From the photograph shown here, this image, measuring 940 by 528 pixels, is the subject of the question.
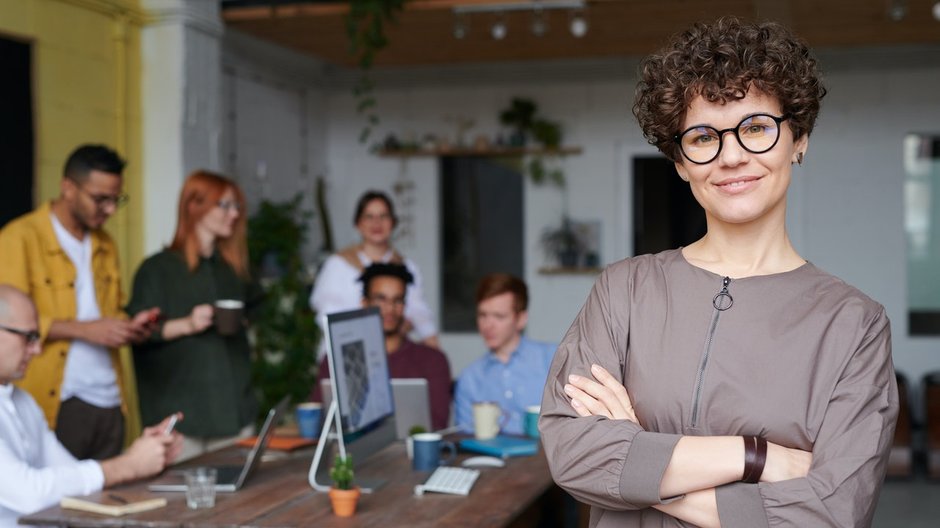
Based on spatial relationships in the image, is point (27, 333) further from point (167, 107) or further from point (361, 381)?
point (167, 107)

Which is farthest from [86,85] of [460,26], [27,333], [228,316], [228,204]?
[27,333]

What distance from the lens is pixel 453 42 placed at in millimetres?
6965

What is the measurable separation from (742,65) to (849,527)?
2.17 ft

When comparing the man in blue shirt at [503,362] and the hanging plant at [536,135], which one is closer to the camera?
the man in blue shirt at [503,362]

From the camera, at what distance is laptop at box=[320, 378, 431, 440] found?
3480 millimetres

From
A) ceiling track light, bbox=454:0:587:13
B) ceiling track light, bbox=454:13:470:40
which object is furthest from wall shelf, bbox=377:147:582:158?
ceiling track light, bbox=454:0:587:13

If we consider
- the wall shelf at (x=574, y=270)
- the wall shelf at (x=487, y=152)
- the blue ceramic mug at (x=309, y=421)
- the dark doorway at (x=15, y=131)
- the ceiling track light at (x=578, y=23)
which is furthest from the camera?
the wall shelf at (x=487, y=152)

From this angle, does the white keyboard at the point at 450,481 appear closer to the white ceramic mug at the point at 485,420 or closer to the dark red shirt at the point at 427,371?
the white ceramic mug at the point at 485,420

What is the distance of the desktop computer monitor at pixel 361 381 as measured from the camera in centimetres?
280

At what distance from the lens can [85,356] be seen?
3623 mm

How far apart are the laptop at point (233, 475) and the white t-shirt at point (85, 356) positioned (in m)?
0.81

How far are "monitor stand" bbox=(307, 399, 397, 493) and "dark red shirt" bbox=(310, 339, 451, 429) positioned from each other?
0.71 meters

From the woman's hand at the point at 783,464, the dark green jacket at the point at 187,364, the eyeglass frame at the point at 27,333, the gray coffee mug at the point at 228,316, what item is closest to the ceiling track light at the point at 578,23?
the dark green jacket at the point at 187,364

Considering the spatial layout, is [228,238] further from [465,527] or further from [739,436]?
[739,436]
